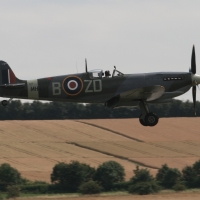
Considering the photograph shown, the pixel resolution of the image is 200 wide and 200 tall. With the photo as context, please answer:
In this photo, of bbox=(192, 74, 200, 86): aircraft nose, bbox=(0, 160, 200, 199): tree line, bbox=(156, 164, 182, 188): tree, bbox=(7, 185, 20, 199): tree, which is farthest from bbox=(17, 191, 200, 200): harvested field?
bbox=(192, 74, 200, 86): aircraft nose

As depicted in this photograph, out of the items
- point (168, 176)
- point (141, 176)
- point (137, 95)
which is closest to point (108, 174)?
point (141, 176)

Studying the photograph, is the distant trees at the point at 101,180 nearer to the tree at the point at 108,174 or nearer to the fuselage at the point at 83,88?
the tree at the point at 108,174

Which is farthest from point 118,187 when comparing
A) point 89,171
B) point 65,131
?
point 65,131

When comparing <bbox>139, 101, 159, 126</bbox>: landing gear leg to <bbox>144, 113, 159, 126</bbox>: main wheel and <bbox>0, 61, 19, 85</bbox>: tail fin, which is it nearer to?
<bbox>144, 113, 159, 126</bbox>: main wheel

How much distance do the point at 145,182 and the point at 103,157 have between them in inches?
499

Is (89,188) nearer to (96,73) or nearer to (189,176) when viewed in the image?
(189,176)

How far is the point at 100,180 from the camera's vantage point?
69375 millimetres

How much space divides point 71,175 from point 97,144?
12.4 metres

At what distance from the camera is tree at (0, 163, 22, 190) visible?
66812 mm

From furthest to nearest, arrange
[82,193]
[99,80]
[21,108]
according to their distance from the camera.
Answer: [21,108], [82,193], [99,80]

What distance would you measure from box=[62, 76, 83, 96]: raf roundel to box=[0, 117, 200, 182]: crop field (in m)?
40.9

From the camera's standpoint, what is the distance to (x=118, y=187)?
226 ft

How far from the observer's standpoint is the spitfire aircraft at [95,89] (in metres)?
27.9

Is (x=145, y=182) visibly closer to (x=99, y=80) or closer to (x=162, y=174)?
(x=162, y=174)
